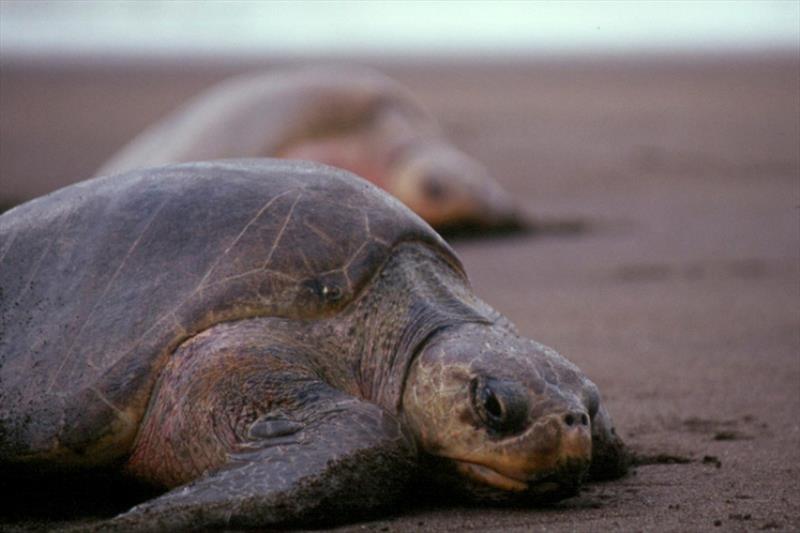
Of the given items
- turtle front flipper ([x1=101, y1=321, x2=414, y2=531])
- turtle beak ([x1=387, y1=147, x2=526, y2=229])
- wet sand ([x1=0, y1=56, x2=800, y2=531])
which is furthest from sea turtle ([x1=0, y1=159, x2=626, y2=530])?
turtle beak ([x1=387, y1=147, x2=526, y2=229])

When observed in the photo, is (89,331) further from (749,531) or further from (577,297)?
(577,297)

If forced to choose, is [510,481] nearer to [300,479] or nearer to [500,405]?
[500,405]

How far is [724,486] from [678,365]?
172 centimetres

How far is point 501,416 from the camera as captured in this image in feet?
9.83

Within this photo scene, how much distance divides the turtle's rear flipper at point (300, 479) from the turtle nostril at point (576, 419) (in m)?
0.39

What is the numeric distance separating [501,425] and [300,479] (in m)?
0.48

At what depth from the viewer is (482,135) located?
54.9 feet

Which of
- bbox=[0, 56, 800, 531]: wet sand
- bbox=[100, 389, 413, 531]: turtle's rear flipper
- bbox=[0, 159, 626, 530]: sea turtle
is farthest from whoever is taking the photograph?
bbox=[0, 56, 800, 531]: wet sand

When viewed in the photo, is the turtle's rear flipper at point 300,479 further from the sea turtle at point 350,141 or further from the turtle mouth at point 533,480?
the sea turtle at point 350,141

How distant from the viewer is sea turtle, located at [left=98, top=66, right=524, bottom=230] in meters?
8.78

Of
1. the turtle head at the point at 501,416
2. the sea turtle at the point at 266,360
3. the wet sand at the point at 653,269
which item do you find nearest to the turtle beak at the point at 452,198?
the wet sand at the point at 653,269

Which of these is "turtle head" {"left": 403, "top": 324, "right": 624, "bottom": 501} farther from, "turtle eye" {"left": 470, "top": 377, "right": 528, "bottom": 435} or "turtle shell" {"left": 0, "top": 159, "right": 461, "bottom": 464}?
"turtle shell" {"left": 0, "top": 159, "right": 461, "bottom": 464}

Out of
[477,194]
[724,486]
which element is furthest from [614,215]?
[724,486]

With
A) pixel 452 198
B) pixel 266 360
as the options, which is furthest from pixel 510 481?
pixel 452 198
